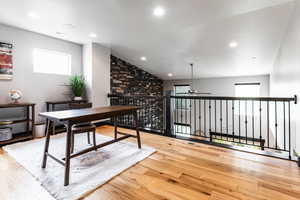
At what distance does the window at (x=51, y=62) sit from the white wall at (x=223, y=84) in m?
5.31

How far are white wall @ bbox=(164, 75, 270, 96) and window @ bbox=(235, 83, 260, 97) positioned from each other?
0.48 ft

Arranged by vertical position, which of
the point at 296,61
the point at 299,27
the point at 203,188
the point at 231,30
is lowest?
the point at 203,188

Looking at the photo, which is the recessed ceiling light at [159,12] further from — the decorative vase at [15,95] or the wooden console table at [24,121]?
the decorative vase at [15,95]

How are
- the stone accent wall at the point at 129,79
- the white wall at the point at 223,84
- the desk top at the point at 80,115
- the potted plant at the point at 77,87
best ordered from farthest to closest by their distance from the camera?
the white wall at the point at 223,84 < the stone accent wall at the point at 129,79 < the potted plant at the point at 77,87 < the desk top at the point at 80,115

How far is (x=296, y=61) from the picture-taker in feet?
7.37

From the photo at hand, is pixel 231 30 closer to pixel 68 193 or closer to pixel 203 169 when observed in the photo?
pixel 203 169

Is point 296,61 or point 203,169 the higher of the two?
point 296,61

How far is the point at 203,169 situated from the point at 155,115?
4.74 m

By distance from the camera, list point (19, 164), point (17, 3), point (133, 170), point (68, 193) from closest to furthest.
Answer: point (68, 193), point (133, 170), point (19, 164), point (17, 3)

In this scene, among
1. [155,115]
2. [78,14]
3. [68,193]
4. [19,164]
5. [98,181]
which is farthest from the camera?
[155,115]

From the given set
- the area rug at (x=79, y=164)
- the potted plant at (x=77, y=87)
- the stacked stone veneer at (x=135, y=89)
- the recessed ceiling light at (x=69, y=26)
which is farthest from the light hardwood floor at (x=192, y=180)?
the recessed ceiling light at (x=69, y=26)

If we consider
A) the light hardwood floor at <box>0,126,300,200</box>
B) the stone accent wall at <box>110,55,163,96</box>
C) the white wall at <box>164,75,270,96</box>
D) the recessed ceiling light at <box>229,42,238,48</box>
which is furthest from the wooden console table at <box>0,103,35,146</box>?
the white wall at <box>164,75,270,96</box>

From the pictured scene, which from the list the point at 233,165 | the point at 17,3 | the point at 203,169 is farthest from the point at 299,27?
the point at 17,3

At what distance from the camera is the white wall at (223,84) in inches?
230
